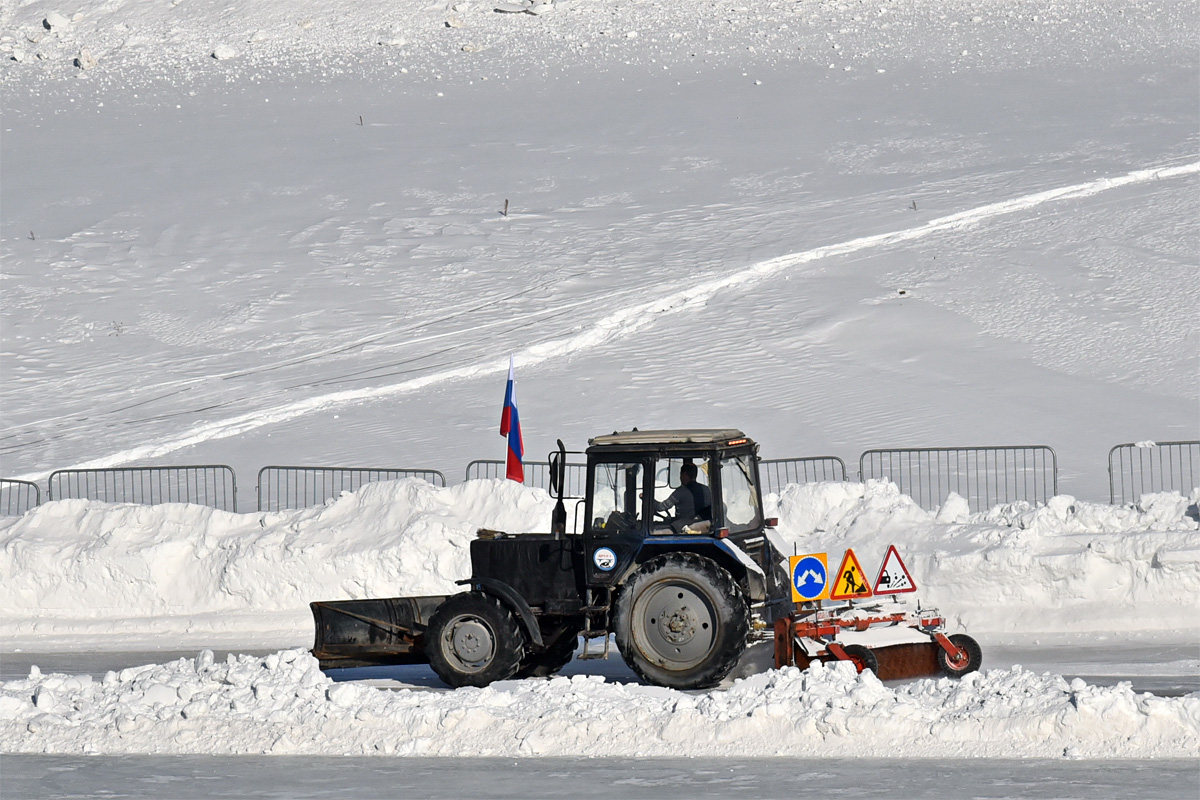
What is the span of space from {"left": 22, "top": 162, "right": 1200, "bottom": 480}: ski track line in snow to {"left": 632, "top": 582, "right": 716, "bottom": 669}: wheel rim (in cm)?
1420

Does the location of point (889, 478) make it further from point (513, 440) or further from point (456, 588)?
point (456, 588)

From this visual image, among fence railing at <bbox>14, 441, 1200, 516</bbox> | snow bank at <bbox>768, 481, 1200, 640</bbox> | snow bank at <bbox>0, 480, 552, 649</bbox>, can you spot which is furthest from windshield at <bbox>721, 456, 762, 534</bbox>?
fence railing at <bbox>14, 441, 1200, 516</bbox>

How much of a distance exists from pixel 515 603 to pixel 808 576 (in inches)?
91.9

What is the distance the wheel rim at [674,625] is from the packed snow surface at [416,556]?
14.9 ft

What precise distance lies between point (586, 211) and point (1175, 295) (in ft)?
45.7

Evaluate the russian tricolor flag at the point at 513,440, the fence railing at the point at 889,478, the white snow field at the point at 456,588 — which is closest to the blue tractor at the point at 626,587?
the white snow field at the point at 456,588

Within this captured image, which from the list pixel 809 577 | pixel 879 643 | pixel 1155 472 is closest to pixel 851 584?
pixel 809 577

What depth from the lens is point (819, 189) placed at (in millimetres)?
35469

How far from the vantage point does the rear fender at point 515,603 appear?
1098cm

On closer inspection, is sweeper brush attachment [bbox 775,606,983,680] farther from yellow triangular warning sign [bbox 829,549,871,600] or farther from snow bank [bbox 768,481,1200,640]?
snow bank [bbox 768,481,1200,640]

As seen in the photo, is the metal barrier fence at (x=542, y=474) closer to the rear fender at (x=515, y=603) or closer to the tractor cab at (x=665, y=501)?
the rear fender at (x=515, y=603)

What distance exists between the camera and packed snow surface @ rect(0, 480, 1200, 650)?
1403cm

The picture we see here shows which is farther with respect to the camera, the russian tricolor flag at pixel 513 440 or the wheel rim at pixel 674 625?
the russian tricolor flag at pixel 513 440

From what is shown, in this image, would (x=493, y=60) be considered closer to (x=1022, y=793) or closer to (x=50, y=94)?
(x=50, y=94)
